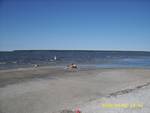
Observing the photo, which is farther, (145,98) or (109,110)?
(145,98)

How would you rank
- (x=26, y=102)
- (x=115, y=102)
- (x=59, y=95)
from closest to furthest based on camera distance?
(x=115, y=102)
(x=26, y=102)
(x=59, y=95)

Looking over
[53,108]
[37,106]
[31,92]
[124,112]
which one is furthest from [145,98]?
[31,92]

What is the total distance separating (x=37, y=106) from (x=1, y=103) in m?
2.14

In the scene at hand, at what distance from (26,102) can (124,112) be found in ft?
18.5

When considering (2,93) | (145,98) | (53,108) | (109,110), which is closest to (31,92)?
(2,93)

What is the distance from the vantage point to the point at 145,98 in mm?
9578

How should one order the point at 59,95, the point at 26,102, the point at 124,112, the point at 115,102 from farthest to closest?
the point at 59,95
the point at 26,102
the point at 115,102
the point at 124,112

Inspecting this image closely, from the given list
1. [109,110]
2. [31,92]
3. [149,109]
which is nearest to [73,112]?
[109,110]

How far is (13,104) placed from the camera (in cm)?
990

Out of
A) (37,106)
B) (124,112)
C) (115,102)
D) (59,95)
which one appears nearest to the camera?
(124,112)

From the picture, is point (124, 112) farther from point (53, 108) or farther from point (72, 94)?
point (72, 94)

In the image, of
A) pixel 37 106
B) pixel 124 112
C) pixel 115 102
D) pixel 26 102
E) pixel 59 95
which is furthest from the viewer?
pixel 59 95

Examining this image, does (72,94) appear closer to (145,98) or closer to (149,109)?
(145,98)

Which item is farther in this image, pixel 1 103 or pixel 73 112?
pixel 1 103
